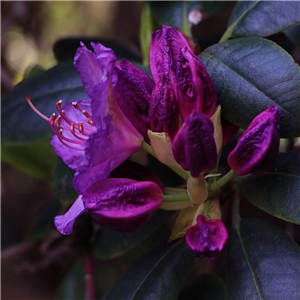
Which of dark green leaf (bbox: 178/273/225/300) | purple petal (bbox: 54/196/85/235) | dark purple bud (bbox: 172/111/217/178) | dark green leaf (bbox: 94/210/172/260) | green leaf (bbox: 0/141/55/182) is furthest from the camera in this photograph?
green leaf (bbox: 0/141/55/182)

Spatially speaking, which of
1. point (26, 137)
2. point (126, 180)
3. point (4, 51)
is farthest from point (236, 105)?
point (4, 51)

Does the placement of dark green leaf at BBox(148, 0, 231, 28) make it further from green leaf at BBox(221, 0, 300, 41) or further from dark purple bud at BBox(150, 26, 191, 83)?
dark purple bud at BBox(150, 26, 191, 83)

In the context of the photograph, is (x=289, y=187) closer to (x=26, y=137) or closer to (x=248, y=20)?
(x=248, y=20)

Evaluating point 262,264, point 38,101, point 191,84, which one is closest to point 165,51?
point 191,84

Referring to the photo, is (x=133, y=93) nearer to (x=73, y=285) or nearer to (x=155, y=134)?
(x=155, y=134)

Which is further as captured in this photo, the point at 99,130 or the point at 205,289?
the point at 205,289

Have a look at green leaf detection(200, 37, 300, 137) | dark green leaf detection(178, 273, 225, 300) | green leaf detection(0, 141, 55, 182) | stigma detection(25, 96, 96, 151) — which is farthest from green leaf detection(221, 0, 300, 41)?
green leaf detection(0, 141, 55, 182)
